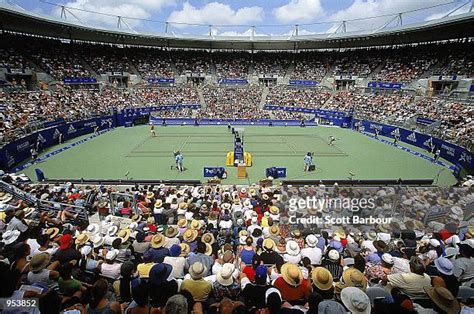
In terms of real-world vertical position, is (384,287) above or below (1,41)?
below

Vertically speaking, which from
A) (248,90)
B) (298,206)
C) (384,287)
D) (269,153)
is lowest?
(269,153)

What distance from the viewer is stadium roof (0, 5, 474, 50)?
3762 centimetres

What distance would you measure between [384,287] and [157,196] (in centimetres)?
1003

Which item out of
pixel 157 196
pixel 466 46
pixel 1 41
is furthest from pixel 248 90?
pixel 157 196

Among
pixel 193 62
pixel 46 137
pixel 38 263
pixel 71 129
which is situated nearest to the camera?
pixel 38 263

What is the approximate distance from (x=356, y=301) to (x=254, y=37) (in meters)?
62.7

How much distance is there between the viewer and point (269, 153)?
25922 mm

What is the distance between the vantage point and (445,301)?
4.03m

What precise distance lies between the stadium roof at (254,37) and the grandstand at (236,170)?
0.42 metres

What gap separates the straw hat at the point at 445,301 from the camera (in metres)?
3.95

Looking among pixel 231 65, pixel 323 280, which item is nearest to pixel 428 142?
pixel 323 280

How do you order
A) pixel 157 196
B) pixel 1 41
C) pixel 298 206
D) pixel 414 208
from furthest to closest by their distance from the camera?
pixel 1 41
pixel 157 196
pixel 414 208
pixel 298 206

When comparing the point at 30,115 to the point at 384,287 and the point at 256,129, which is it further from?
the point at 384,287

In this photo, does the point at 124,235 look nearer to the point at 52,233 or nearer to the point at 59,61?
the point at 52,233
